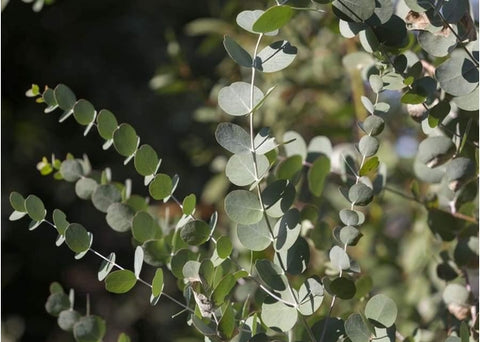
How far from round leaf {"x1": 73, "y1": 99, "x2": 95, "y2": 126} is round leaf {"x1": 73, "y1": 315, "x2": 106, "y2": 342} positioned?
15cm

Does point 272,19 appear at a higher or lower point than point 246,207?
higher

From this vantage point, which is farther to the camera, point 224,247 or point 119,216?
point 119,216

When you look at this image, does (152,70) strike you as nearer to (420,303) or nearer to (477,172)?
(420,303)

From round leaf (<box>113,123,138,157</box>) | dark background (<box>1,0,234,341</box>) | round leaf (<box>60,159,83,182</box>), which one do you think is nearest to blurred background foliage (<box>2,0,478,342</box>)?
dark background (<box>1,0,234,341</box>)

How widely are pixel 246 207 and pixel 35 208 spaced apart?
144 mm

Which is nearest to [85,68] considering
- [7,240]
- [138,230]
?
[7,240]

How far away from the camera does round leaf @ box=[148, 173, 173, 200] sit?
469 mm

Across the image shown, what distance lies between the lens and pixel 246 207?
1.50 feet

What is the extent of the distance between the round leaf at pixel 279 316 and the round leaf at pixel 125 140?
0.47 feet

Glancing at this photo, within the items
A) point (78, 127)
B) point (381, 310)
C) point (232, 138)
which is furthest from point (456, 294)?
point (78, 127)

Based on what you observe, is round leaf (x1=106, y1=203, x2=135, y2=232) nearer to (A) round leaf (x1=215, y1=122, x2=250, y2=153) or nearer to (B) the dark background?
(A) round leaf (x1=215, y1=122, x2=250, y2=153)

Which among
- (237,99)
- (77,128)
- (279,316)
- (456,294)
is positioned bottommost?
→ (77,128)

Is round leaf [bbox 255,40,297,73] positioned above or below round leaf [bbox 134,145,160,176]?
above

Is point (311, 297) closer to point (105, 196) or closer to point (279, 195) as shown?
point (279, 195)
